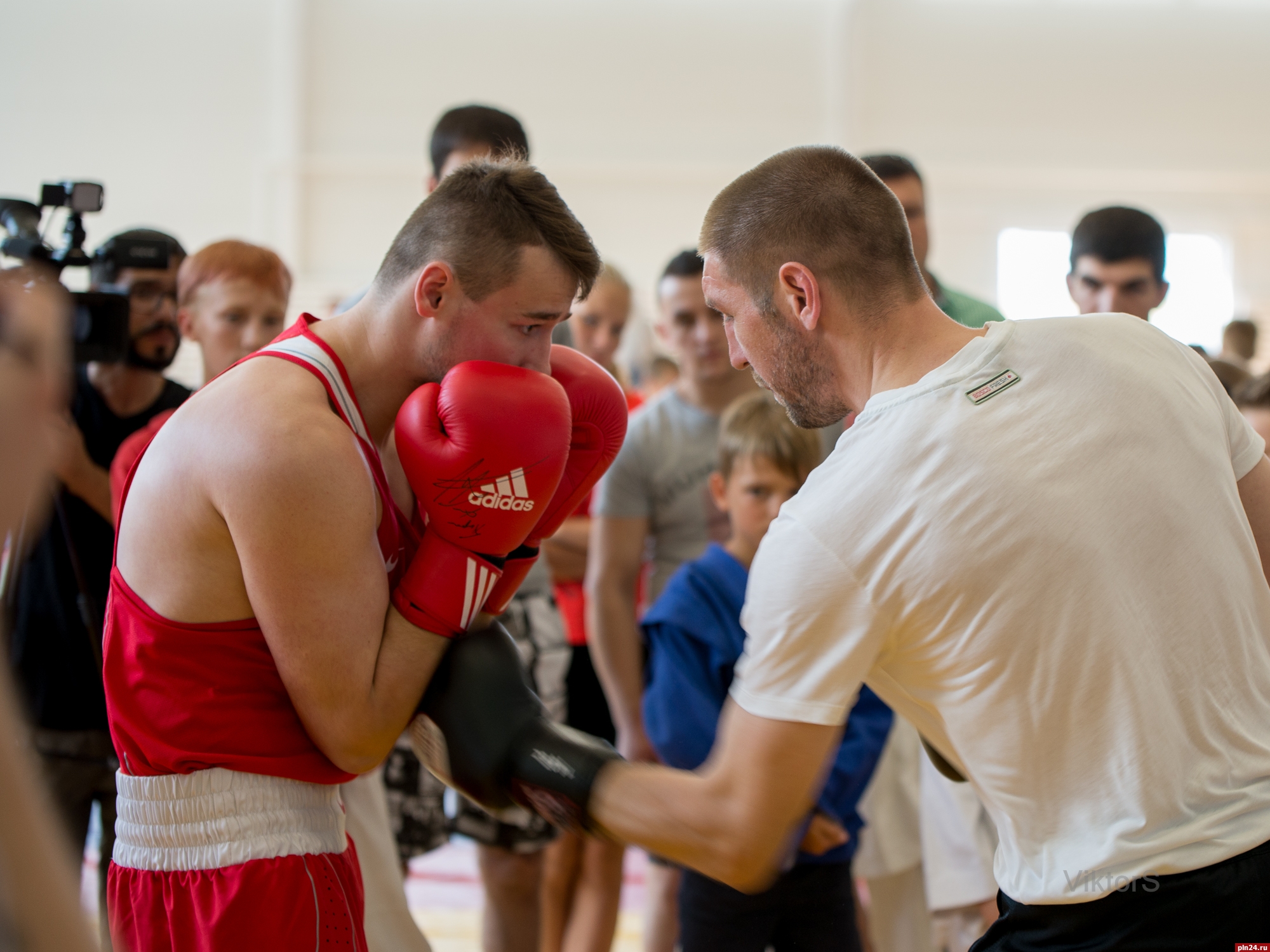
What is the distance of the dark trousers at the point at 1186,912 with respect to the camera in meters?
1.23

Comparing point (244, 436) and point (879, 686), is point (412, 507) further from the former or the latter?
point (879, 686)

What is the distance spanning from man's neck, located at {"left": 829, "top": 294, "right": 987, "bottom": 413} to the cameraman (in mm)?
1694

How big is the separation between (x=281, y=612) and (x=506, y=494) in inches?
13.1

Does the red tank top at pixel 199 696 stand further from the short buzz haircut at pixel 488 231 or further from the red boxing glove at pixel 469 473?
the short buzz haircut at pixel 488 231

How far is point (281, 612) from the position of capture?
1.37 m

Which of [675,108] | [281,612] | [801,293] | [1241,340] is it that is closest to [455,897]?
[281,612]

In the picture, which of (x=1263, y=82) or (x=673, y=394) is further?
(x=1263, y=82)

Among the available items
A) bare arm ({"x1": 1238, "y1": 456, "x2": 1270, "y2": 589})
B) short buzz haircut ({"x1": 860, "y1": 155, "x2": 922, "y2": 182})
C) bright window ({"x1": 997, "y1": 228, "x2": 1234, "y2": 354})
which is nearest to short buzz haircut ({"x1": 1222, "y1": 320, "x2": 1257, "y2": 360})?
bright window ({"x1": 997, "y1": 228, "x2": 1234, "y2": 354})

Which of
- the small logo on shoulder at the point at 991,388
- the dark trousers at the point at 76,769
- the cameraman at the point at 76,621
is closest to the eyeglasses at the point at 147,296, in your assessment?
the cameraman at the point at 76,621

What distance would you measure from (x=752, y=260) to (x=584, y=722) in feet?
5.91

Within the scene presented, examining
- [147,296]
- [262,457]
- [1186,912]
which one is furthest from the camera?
[147,296]

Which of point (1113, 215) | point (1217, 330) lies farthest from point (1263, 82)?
point (1113, 215)

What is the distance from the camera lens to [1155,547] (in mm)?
1278

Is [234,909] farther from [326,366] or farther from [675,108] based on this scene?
[675,108]
